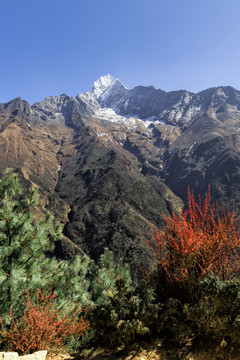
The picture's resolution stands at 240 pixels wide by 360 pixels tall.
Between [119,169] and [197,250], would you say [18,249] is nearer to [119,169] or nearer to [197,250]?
[197,250]

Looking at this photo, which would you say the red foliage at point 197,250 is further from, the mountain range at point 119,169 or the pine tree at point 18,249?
the mountain range at point 119,169

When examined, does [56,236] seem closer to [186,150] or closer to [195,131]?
[186,150]

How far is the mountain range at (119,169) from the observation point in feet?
202

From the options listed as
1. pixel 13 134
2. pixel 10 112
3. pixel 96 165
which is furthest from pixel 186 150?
pixel 10 112

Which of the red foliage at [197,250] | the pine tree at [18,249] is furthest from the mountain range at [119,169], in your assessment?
the red foliage at [197,250]

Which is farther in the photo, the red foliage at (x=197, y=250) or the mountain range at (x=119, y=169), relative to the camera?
the mountain range at (x=119, y=169)

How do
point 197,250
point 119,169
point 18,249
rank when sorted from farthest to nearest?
point 119,169, point 18,249, point 197,250

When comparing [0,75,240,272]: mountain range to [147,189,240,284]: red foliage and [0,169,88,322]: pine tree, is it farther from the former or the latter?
[147,189,240,284]: red foliage

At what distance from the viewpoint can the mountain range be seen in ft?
202

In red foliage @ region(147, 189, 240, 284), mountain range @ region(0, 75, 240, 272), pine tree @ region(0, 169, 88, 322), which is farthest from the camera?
mountain range @ region(0, 75, 240, 272)

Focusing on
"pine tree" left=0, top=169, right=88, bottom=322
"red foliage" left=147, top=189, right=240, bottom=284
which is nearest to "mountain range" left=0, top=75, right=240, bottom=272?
"pine tree" left=0, top=169, right=88, bottom=322

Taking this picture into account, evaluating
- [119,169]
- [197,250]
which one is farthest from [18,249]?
[119,169]

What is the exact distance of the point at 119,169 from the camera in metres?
89.8

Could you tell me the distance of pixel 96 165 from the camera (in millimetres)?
99375
